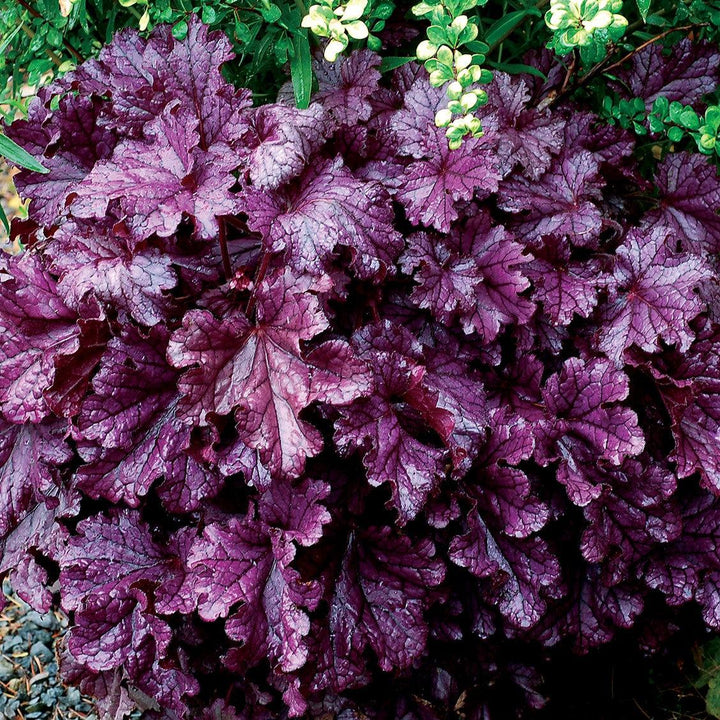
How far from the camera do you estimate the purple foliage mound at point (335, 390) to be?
1.56 metres

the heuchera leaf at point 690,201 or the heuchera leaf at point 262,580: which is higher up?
the heuchera leaf at point 690,201

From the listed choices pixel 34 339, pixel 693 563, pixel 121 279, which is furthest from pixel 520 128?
pixel 34 339

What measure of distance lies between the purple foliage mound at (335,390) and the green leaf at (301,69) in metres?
0.05

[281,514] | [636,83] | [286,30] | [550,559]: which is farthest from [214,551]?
[636,83]

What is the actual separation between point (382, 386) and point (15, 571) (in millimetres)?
936

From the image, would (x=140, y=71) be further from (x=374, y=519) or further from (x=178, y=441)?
(x=374, y=519)

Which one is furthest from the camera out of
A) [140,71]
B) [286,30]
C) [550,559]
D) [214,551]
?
[286,30]

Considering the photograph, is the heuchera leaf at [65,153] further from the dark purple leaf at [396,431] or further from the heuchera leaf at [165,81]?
the dark purple leaf at [396,431]

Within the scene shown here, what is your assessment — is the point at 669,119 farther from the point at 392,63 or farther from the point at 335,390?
the point at 335,390

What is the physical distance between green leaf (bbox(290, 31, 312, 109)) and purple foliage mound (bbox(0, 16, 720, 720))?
0.17ft

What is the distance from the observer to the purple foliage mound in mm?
1564

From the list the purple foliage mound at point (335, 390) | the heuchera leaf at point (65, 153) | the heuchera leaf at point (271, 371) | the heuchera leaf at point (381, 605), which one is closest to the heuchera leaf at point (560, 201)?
the purple foliage mound at point (335, 390)

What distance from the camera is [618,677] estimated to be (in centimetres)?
233

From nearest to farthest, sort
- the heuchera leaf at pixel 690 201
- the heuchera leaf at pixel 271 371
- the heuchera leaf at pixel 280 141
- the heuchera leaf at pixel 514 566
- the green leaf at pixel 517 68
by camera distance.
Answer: the heuchera leaf at pixel 271 371
the heuchera leaf at pixel 280 141
the heuchera leaf at pixel 514 566
the heuchera leaf at pixel 690 201
the green leaf at pixel 517 68
